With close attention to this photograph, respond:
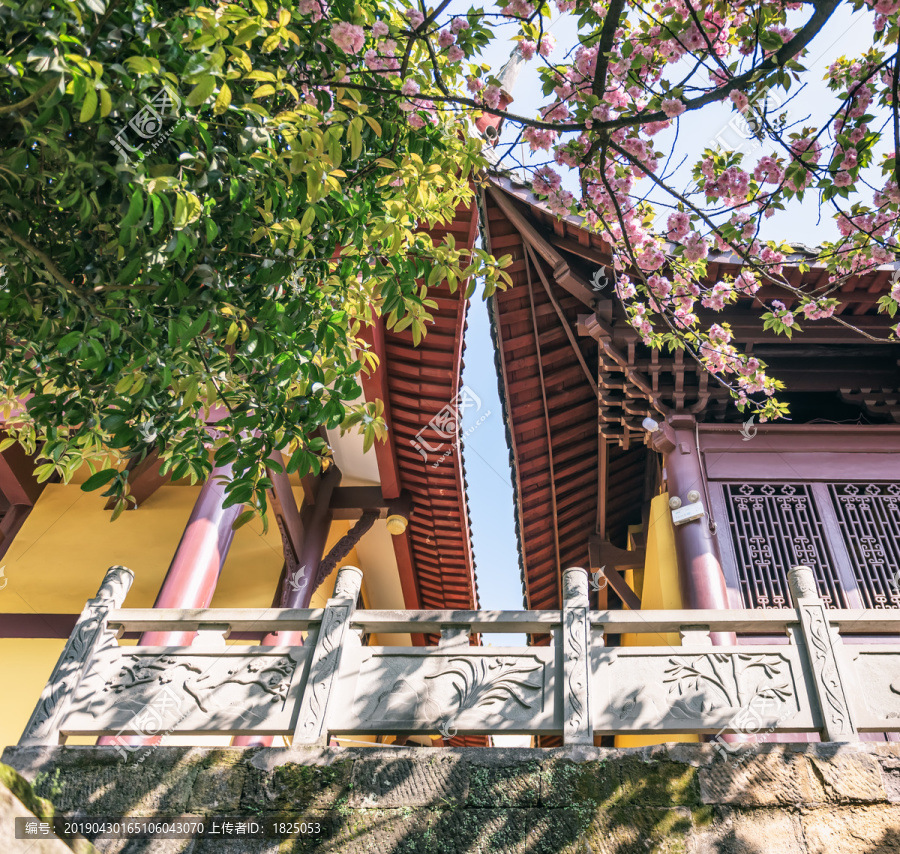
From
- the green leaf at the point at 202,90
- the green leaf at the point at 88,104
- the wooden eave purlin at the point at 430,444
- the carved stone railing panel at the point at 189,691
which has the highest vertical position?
the wooden eave purlin at the point at 430,444

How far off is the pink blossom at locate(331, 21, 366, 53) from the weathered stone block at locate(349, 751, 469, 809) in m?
3.15

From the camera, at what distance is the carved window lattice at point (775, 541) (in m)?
5.93

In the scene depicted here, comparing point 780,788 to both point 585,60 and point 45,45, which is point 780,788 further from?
point 45,45

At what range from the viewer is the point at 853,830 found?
3588 millimetres

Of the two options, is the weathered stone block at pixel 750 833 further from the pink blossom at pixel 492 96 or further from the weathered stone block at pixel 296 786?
the pink blossom at pixel 492 96

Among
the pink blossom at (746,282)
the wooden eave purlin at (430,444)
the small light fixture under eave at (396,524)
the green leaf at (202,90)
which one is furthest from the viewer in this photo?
the small light fixture under eave at (396,524)

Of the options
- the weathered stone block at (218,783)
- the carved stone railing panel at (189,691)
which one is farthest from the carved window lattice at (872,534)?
the weathered stone block at (218,783)

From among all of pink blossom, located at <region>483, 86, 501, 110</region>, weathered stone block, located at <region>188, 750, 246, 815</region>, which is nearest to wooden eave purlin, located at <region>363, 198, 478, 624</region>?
pink blossom, located at <region>483, 86, 501, 110</region>

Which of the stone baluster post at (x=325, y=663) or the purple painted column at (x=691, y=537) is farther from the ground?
the purple painted column at (x=691, y=537)

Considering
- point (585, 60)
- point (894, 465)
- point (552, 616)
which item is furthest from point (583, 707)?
point (894, 465)

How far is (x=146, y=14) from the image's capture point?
255cm

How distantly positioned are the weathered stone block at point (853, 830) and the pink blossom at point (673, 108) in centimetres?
315

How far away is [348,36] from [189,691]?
10.8 ft

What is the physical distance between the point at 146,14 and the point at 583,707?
3.49m
